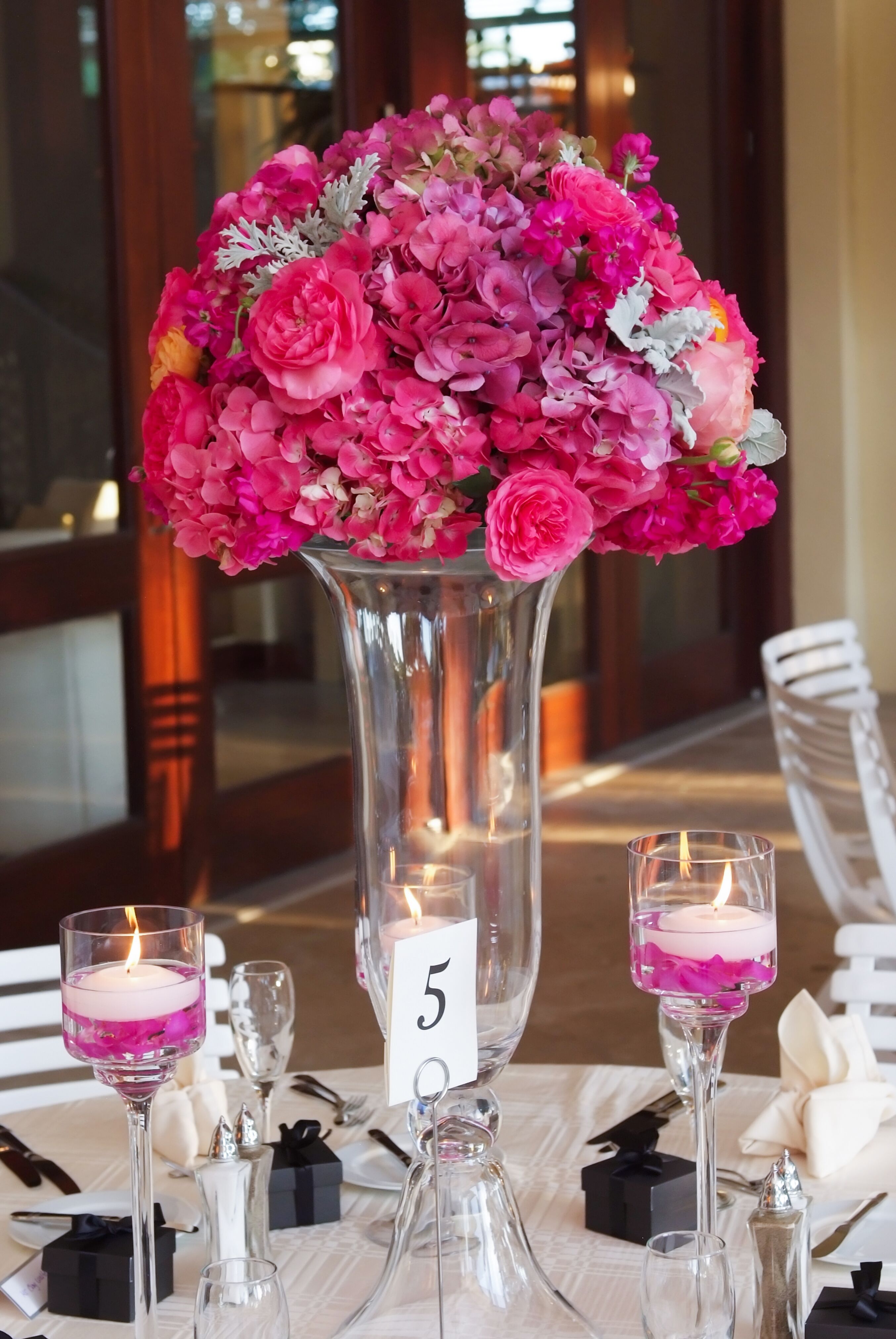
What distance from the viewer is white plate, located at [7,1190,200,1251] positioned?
121 centimetres

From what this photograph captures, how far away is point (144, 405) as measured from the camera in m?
3.69

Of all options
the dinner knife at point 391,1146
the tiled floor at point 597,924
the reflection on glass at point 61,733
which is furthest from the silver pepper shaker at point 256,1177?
the reflection on glass at point 61,733

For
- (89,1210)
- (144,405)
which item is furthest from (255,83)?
(89,1210)

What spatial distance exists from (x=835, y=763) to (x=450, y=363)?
199cm

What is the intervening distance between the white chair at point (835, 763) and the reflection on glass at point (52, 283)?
162 centimetres

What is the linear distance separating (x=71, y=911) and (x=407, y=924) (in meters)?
2.91

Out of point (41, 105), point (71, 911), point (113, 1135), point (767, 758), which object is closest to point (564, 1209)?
point (113, 1135)

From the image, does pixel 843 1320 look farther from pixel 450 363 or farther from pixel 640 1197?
pixel 450 363

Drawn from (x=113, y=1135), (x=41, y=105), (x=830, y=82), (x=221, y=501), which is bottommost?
(x=113, y=1135)

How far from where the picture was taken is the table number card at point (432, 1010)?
91cm

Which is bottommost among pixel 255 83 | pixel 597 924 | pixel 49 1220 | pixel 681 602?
pixel 597 924

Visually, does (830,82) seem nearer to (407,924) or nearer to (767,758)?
(767,758)

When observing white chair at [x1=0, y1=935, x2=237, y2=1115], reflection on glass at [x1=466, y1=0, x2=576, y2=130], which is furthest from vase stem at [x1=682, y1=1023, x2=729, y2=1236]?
reflection on glass at [x1=466, y1=0, x2=576, y2=130]

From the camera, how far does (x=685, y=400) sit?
104 cm
